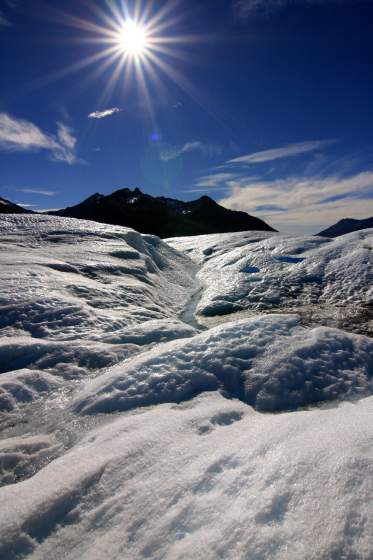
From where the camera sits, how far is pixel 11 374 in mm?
5188

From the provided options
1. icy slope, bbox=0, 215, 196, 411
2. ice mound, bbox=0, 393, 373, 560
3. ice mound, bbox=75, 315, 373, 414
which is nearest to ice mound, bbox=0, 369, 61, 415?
icy slope, bbox=0, 215, 196, 411

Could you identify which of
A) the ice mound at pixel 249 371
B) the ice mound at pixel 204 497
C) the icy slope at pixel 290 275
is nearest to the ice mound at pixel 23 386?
the ice mound at pixel 249 371

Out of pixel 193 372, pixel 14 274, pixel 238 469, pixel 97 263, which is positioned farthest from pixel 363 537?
pixel 97 263

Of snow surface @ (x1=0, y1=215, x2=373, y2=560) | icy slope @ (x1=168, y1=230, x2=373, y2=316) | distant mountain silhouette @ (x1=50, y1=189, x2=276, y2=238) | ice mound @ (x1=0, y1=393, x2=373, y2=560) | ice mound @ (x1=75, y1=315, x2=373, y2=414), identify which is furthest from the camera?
distant mountain silhouette @ (x1=50, y1=189, x2=276, y2=238)

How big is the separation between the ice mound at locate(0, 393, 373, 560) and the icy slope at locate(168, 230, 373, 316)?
801 centimetres

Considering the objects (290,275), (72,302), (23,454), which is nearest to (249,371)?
(23,454)

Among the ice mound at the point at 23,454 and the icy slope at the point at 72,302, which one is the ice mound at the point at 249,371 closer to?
the ice mound at the point at 23,454

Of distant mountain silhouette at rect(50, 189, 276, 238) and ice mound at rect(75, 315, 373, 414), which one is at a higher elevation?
distant mountain silhouette at rect(50, 189, 276, 238)

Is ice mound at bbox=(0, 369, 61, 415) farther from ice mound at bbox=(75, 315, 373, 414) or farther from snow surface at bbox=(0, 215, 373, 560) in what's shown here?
ice mound at bbox=(75, 315, 373, 414)

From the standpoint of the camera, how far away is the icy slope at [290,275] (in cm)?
1151

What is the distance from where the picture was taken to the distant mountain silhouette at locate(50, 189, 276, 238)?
456 ft

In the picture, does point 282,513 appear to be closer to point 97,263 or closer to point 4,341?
point 4,341

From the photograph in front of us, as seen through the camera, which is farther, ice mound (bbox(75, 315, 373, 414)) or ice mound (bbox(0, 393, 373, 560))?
ice mound (bbox(75, 315, 373, 414))

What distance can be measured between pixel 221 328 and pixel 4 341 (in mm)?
4504
